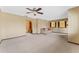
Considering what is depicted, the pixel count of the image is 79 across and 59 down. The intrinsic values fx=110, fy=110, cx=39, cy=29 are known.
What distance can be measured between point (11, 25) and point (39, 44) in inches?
23.9

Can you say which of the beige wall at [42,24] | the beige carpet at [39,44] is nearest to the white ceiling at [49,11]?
the beige wall at [42,24]

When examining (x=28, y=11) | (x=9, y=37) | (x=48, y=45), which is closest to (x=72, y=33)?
(x=48, y=45)

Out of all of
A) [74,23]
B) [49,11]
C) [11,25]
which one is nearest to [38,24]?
[49,11]

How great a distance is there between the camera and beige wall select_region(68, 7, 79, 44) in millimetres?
1918

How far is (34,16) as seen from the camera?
1997 millimetres

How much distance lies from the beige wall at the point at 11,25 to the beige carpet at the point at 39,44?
107 millimetres

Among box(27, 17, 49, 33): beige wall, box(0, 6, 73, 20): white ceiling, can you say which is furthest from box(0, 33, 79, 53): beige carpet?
box(0, 6, 73, 20): white ceiling

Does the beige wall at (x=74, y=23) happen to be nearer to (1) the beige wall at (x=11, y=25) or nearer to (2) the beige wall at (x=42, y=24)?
(2) the beige wall at (x=42, y=24)

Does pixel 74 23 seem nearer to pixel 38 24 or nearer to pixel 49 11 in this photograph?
pixel 49 11

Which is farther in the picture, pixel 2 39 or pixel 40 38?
pixel 40 38

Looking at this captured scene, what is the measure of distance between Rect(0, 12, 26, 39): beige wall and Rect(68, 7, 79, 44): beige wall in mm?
826

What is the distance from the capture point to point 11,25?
1.94 metres
